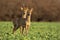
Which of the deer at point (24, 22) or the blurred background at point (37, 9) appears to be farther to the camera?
the blurred background at point (37, 9)

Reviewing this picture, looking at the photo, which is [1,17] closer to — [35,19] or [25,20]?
[35,19]

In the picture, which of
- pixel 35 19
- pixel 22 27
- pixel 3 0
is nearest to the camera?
pixel 22 27

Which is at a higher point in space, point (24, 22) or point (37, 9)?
point (24, 22)

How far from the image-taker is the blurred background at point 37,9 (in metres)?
51.0

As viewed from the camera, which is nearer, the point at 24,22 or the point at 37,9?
the point at 24,22

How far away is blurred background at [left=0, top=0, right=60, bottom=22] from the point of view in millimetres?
51000

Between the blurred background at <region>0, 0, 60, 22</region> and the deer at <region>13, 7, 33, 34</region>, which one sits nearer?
the deer at <region>13, 7, 33, 34</region>

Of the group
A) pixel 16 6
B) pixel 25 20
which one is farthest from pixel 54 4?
pixel 25 20

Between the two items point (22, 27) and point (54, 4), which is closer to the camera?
point (22, 27)

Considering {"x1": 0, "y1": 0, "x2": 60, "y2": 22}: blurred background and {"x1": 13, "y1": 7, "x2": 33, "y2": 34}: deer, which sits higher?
{"x1": 13, "y1": 7, "x2": 33, "y2": 34}: deer

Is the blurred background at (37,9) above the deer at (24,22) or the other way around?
the other way around

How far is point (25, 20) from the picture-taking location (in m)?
16.9

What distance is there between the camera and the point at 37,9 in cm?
5478

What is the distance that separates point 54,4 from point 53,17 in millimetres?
3582
